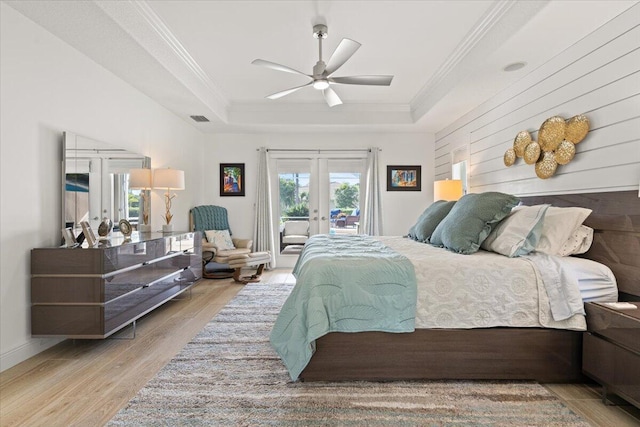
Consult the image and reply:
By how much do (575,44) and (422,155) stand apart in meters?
3.41

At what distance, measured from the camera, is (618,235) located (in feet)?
7.52

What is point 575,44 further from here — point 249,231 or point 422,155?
point 249,231

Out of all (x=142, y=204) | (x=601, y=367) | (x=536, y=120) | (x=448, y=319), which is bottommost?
(x=601, y=367)

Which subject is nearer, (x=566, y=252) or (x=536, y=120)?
(x=566, y=252)

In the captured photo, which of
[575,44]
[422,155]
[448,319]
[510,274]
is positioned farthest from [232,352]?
[422,155]

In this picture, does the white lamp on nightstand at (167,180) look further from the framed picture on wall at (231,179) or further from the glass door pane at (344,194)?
the glass door pane at (344,194)

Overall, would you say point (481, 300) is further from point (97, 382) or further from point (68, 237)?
point (68, 237)

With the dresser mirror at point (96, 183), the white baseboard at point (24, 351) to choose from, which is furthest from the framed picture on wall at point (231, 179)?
the white baseboard at point (24, 351)

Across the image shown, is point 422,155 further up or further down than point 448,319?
further up

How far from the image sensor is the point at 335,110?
5520mm

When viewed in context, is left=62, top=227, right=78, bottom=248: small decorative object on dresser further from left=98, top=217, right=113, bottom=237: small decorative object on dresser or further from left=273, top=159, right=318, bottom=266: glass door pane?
left=273, top=159, right=318, bottom=266: glass door pane

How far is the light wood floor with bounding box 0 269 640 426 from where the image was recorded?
1807 millimetres

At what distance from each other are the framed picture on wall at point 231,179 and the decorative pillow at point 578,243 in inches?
192

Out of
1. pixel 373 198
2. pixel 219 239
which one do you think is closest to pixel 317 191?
pixel 373 198
